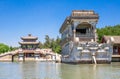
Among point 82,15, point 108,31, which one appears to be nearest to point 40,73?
point 82,15

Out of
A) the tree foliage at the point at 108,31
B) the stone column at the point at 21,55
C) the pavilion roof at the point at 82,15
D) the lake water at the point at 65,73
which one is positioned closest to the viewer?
the lake water at the point at 65,73

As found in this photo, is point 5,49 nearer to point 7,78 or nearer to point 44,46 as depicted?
point 44,46

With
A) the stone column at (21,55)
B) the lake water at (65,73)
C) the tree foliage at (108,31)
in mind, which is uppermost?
the tree foliage at (108,31)

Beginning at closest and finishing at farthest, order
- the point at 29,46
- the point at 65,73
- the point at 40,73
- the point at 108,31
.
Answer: the point at 65,73
the point at 40,73
the point at 108,31
the point at 29,46

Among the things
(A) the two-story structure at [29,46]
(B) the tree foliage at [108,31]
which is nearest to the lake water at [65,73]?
(B) the tree foliage at [108,31]

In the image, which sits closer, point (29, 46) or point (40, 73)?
point (40, 73)

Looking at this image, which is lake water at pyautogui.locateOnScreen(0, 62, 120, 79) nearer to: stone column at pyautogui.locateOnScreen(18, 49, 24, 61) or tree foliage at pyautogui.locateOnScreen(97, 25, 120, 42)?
tree foliage at pyautogui.locateOnScreen(97, 25, 120, 42)

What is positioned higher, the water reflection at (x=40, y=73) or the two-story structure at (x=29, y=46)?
the two-story structure at (x=29, y=46)

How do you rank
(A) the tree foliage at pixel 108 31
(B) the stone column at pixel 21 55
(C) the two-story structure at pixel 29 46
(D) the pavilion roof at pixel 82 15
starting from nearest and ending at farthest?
(D) the pavilion roof at pixel 82 15 < (A) the tree foliage at pixel 108 31 < (B) the stone column at pixel 21 55 < (C) the two-story structure at pixel 29 46

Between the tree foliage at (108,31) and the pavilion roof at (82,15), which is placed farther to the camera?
the tree foliage at (108,31)

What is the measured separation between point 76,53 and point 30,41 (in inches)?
1733

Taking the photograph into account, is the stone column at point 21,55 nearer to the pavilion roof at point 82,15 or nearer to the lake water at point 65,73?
the pavilion roof at point 82,15

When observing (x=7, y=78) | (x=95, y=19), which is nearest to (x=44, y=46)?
(x=95, y=19)

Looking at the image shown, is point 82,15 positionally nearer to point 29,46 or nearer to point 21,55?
point 21,55
